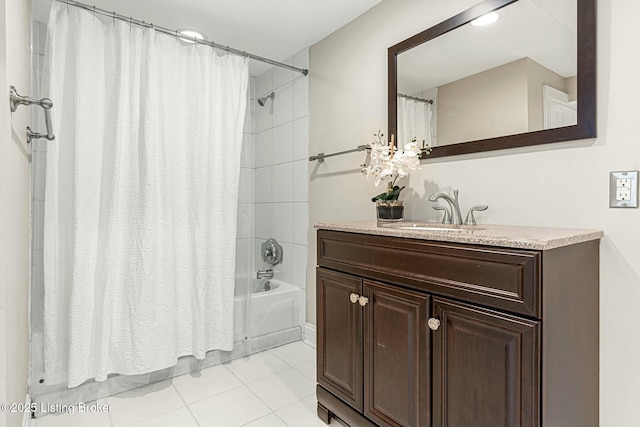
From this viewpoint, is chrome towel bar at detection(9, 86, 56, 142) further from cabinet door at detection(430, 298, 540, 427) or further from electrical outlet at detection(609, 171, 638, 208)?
electrical outlet at detection(609, 171, 638, 208)

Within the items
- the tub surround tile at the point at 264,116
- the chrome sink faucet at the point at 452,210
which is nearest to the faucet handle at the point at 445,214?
the chrome sink faucet at the point at 452,210

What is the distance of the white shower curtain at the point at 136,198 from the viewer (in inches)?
68.7

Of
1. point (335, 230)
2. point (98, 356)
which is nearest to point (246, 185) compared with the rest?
point (335, 230)

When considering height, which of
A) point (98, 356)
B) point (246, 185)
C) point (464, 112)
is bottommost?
point (98, 356)

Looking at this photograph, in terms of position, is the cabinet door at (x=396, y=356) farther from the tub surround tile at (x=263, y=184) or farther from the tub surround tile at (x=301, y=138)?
the tub surround tile at (x=263, y=184)

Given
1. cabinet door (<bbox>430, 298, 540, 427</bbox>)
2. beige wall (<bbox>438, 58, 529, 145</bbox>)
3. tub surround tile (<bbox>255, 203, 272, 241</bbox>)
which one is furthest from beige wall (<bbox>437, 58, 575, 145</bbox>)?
tub surround tile (<bbox>255, 203, 272, 241</bbox>)

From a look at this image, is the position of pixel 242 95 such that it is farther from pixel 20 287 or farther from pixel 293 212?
pixel 20 287

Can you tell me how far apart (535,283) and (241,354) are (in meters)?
2.00

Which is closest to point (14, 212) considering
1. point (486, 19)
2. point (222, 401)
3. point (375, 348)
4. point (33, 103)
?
point (33, 103)

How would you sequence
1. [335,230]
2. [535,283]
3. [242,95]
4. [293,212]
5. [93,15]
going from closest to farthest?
[535,283]
[335,230]
[93,15]
[242,95]
[293,212]

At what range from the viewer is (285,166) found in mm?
2947

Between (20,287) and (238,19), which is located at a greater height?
(238,19)

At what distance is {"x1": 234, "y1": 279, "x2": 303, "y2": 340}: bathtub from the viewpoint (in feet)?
7.80

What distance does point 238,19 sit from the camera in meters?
2.30
